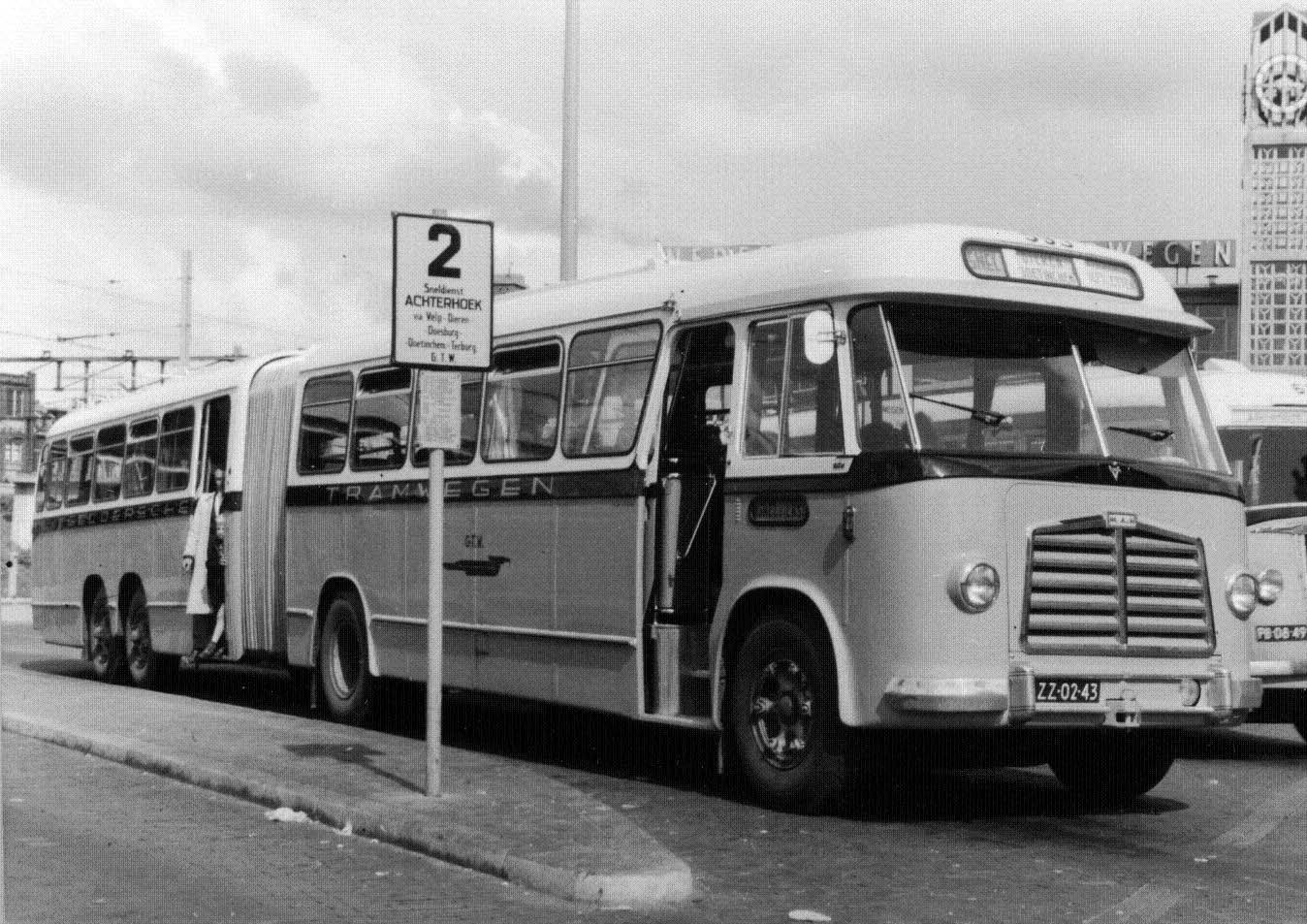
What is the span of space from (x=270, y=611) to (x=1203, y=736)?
781 centimetres

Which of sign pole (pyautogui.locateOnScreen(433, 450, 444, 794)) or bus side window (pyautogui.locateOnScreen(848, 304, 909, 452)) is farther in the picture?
sign pole (pyautogui.locateOnScreen(433, 450, 444, 794))

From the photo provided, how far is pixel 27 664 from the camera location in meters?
24.2

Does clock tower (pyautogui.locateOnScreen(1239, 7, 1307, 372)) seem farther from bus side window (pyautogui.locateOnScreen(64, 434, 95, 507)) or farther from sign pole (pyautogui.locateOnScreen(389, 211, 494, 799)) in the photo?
sign pole (pyautogui.locateOnScreen(389, 211, 494, 799))

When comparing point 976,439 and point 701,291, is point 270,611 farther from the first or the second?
point 976,439

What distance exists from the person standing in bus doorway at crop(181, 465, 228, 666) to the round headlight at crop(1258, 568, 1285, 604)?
9.71 metres

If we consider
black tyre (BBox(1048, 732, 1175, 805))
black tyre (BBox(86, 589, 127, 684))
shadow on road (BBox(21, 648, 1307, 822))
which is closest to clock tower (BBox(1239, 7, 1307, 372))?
black tyre (BBox(86, 589, 127, 684))

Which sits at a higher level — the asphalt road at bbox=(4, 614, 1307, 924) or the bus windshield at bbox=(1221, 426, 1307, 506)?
the bus windshield at bbox=(1221, 426, 1307, 506)

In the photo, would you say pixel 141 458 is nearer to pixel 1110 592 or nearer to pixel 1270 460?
pixel 1270 460

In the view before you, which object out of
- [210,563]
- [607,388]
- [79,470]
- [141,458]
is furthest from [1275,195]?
[607,388]

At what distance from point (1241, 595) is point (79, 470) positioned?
15193 mm

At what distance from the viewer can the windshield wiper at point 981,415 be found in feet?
30.9

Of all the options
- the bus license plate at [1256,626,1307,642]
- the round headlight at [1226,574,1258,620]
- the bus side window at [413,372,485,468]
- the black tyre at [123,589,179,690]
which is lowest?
the black tyre at [123,589,179,690]

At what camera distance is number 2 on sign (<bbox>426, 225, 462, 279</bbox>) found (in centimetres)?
956

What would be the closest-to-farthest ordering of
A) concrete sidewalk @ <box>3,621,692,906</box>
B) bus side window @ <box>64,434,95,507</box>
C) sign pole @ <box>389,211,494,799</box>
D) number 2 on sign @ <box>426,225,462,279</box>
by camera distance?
concrete sidewalk @ <box>3,621,692,906</box> < sign pole @ <box>389,211,494,799</box> < number 2 on sign @ <box>426,225,462,279</box> < bus side window @ <box>64,434,95,507</box>
